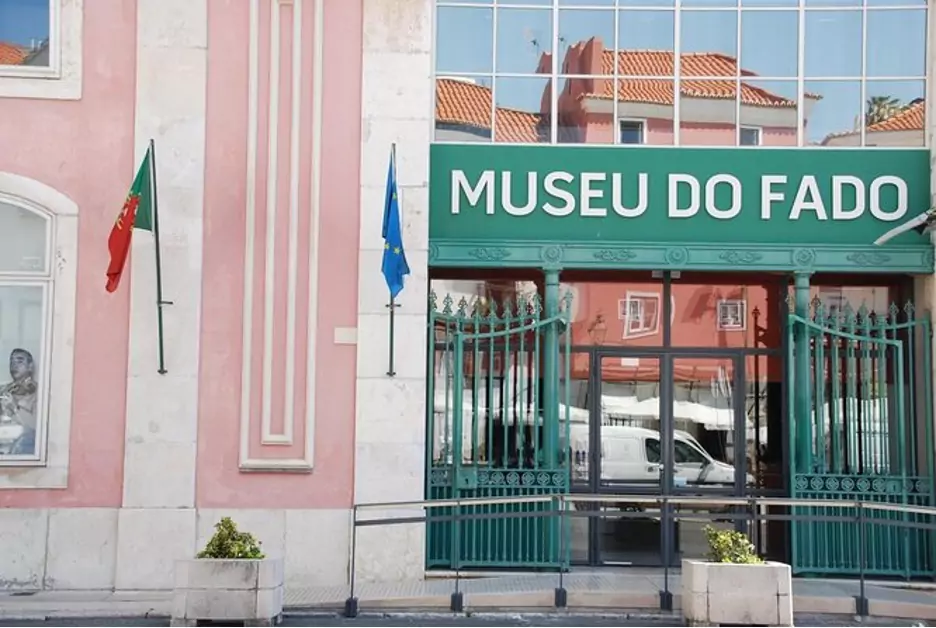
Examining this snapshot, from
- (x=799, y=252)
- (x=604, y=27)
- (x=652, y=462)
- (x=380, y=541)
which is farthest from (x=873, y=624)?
(x=604, y=27)

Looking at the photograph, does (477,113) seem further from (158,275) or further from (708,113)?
(158,275)

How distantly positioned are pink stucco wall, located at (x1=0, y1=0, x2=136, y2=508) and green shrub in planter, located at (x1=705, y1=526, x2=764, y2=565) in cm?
600

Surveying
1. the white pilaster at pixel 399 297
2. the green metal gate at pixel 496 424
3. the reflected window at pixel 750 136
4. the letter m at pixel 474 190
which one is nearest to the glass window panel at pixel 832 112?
the reflected window at pixel 750 136

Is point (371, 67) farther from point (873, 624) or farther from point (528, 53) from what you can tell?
point (873, 624)

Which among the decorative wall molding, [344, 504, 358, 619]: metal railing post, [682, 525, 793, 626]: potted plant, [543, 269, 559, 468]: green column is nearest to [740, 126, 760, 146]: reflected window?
[543, 269, 559, 468]: green column

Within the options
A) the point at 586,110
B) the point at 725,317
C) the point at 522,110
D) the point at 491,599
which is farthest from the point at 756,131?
the point at 491,599

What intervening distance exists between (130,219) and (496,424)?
431cm

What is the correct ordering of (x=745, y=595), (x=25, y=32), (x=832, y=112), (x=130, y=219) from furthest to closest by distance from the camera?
(x=832, y=112) < (x=25, y=32) < (x=130, y=219) < (x=745, y=595)

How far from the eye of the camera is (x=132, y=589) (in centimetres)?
1177

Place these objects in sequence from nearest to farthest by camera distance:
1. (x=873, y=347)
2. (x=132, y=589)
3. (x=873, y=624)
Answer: (x=873, y=624) → (x=132, y=589) → (x=873, y=347)

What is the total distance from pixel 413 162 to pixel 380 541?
3937mm

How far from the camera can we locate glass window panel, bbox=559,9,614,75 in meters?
12.8

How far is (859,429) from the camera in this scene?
12430mm

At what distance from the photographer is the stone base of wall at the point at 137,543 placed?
38.6 ft
